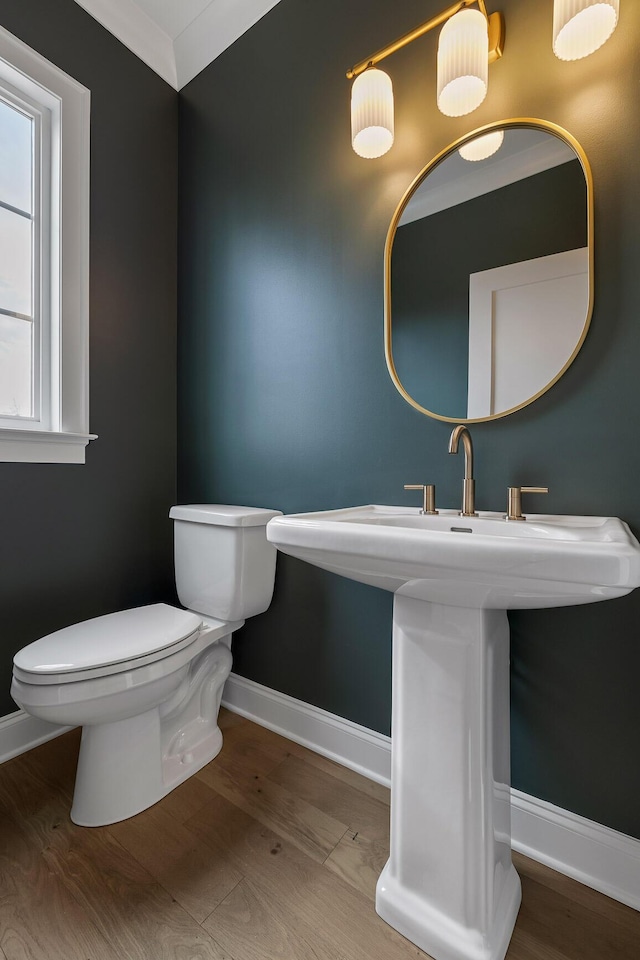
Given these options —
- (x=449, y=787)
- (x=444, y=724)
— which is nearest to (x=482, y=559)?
(x=444, y=724)

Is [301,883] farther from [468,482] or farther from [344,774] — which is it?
[468,482]

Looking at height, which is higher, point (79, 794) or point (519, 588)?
point (519, 588)

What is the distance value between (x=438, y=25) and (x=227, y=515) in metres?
1.46

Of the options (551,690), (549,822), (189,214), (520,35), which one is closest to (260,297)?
(189,214)

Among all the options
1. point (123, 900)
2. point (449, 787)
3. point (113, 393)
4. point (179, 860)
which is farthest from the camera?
point (113, 393)

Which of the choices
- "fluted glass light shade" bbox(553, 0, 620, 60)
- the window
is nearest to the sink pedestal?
"fluted glass light shade" bbox(553, 0, 620, 60)

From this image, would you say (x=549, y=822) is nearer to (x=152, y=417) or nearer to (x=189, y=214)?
(x=152, y=417)

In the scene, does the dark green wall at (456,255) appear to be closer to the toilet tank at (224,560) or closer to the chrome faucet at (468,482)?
the chrome faucet at (468,482)

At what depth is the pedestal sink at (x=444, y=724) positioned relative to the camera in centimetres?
76

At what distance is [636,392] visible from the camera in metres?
0.98

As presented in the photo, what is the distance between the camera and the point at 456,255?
1209mm

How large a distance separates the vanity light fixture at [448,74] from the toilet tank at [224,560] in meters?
1.13

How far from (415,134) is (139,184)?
1097mm

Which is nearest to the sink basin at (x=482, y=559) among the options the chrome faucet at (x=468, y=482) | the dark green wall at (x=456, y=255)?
the chrome faucet at (x=468, y=482)
